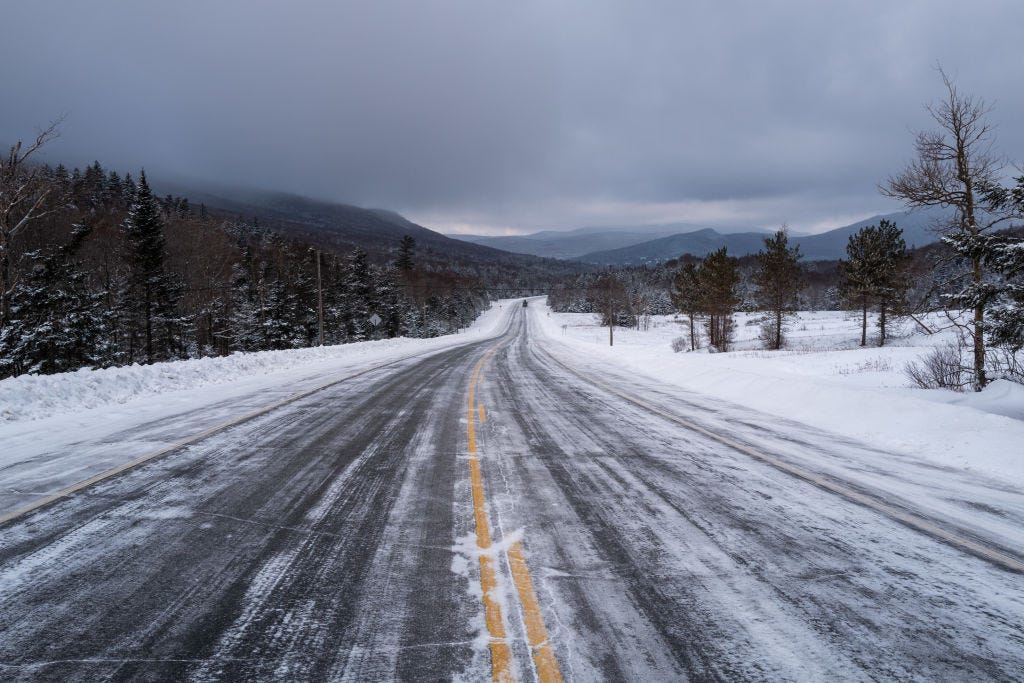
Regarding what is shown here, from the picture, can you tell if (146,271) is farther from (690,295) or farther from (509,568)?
(690,295)

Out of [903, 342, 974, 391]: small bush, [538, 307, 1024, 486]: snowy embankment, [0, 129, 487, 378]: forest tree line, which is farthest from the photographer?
[0, 129, 487, 378]: forest tree line

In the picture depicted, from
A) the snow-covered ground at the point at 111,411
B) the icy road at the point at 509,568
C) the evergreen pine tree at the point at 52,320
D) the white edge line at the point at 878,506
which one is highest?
the evergreen pine tree at the point at 52,320

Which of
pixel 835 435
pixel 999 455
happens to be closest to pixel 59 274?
pixel 835 435

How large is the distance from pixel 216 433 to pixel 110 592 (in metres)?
4.33

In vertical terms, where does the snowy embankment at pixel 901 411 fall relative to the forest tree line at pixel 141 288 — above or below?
below

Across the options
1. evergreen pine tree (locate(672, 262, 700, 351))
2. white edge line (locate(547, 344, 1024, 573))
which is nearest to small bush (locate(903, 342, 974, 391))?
white edge line (locate(547, 344, 1024, 573))

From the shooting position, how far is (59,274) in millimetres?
23297

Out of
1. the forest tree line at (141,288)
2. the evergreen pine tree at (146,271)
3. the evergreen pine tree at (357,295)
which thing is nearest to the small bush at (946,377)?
the forest tree line at (141,288)

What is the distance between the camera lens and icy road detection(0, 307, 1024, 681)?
2.28 metres

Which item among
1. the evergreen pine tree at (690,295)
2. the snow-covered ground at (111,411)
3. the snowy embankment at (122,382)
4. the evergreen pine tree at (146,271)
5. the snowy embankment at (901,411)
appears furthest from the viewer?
the evergreen pine tree at (690,295)

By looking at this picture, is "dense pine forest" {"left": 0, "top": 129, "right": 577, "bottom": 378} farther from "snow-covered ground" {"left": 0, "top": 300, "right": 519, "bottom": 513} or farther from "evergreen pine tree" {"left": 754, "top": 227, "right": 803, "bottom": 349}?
"evergreen pine tree" {"left": 754, "top": 227, "right": 803, "bottom": 349}

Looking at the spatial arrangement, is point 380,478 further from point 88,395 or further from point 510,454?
point 88,395

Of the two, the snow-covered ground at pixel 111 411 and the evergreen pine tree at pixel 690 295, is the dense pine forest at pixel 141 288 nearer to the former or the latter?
the snow-covered ground at pixel 111 411

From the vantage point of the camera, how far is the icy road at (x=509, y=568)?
2.28 meters
